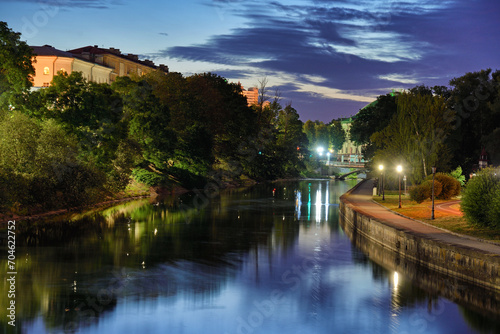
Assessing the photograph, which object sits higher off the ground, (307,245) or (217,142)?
(217,142)

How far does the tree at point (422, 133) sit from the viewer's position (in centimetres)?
6062

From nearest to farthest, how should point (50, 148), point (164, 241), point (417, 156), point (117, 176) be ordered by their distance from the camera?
1. point (164, 241)
2. point (50, 148)
3. point (417, 156)
4. point (117, 176)

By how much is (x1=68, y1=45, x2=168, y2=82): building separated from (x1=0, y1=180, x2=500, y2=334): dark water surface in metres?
80.1

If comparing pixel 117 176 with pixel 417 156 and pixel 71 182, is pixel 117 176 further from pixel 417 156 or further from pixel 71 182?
pixel 417 156

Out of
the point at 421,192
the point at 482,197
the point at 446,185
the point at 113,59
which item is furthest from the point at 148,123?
the point at 113,59

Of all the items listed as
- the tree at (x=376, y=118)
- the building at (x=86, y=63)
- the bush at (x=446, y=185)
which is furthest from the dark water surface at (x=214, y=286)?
the tree at (x=376, y=118)

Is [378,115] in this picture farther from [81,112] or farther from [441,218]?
[441,218]

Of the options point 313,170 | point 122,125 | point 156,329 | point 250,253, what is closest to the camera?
point 156,329

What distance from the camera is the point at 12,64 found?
177 ft

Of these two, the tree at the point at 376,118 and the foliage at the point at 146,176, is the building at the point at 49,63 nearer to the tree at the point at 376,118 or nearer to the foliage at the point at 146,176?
the foliage at the point at 146,176

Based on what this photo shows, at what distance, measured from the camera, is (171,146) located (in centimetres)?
8438

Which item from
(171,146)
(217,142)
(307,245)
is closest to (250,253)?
(307,245)

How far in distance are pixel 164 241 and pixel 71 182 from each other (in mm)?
16814

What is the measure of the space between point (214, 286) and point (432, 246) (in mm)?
11462
